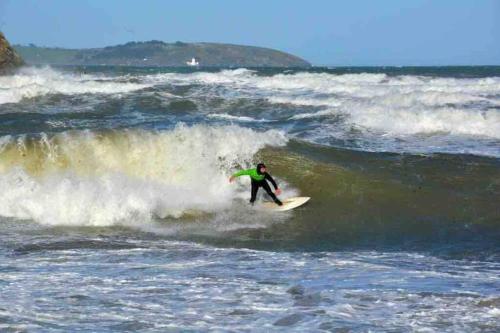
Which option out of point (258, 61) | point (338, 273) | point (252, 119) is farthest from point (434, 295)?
point (258, 61)

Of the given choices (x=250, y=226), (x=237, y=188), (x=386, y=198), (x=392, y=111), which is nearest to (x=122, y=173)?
(x=237, y=188)

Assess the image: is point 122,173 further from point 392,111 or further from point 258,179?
point 392,111

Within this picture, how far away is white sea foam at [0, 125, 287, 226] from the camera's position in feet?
43.7

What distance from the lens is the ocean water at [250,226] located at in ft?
22.6

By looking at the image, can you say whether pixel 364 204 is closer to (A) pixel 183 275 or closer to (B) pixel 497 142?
(A) pixel 183 275

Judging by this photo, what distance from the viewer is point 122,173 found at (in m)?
16.3

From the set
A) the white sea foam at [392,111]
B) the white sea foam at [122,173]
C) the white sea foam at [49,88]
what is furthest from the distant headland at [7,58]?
the white sea foam at [122,173]

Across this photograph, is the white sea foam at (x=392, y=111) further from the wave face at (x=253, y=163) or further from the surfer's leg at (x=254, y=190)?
the surfer's leg at (x=254, y=190)

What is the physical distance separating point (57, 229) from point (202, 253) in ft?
10.4

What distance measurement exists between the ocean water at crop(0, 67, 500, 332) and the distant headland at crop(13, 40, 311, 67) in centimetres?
13137

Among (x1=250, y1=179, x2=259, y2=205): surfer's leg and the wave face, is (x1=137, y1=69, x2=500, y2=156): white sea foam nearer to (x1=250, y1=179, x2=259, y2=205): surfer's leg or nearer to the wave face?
the wave face

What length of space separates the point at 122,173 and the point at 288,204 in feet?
14.0

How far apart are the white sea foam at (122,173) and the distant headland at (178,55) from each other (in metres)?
135

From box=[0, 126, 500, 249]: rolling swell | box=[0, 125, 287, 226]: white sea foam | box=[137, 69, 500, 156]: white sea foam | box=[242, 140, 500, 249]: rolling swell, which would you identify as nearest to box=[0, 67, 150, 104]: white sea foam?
box=[137, 69, 500, 156]: white sea foam
